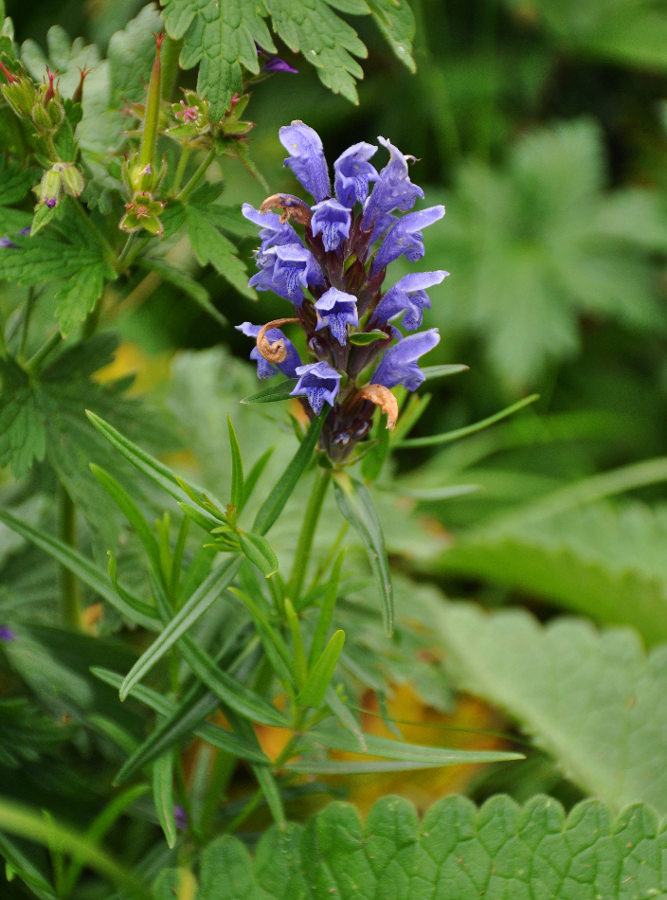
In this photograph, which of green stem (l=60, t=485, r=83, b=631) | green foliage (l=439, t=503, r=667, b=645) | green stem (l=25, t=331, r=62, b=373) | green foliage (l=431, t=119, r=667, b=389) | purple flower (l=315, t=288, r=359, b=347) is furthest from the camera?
green foliage (l=431, t=119, r=667, b=389)

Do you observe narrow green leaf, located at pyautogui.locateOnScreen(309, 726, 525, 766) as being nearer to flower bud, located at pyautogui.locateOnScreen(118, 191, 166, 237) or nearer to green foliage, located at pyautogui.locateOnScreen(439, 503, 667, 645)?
flower bud, located at pyautogui.locateOnScreen(118, 191, 166, 237)

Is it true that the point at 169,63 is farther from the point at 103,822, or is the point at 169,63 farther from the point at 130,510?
the point at 103,822

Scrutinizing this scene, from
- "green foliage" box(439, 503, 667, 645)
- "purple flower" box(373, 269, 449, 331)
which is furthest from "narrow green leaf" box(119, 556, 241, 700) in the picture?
"green foliage" box(439, 503, 667, 645)

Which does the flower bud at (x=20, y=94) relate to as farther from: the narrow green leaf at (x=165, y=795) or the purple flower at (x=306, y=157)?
the narrow green leaf at (x=165, y=795)

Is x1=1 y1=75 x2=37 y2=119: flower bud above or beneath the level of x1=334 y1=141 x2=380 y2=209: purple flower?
above

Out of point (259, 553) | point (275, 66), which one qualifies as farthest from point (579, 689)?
point (275, 66)

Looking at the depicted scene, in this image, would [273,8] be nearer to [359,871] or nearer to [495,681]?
[359,871]
